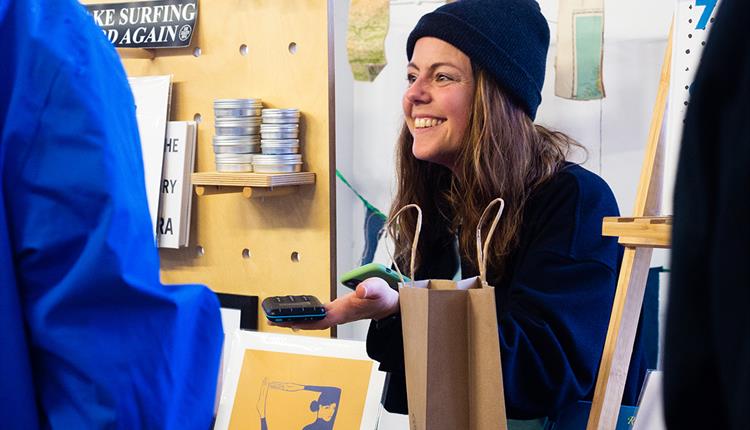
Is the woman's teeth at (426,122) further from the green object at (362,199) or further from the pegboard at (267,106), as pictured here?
the green object at (362,199)

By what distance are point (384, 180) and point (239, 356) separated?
0.87 m

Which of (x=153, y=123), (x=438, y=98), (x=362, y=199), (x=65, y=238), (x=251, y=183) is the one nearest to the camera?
(x=65, y=238)

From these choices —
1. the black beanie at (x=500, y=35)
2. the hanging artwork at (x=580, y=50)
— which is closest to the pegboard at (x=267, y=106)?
the black beanie at (x=500, y=35)

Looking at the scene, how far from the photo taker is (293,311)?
53.7 inches

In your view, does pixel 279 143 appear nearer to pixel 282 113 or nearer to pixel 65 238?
pixel 282 113

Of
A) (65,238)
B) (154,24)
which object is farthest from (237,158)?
(65,238)

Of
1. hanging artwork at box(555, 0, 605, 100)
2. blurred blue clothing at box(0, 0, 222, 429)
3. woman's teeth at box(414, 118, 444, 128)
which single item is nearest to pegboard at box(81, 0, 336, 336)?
woman's teeth at box(414, 118, 444, 128)

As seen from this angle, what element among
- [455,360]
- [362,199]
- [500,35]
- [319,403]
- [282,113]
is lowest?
[319,403]

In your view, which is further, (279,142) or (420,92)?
(279,142)

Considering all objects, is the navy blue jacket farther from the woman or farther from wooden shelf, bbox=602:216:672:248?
wooden shelf, bbox=602:216:672:248

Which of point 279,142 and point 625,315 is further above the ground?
point 279,142

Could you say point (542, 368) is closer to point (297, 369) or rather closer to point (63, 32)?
point (297, 369)

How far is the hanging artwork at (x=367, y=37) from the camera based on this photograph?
7.11ft

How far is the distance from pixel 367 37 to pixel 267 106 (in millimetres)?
330
